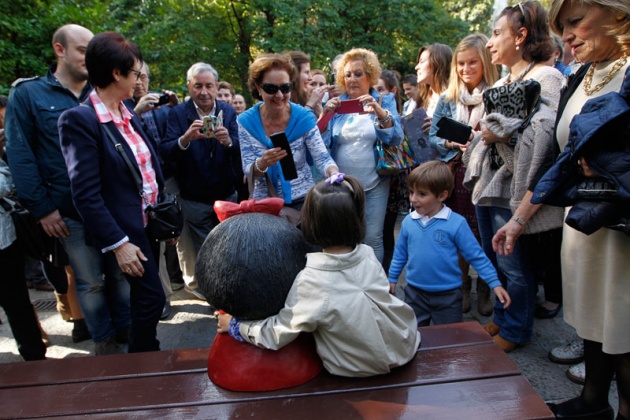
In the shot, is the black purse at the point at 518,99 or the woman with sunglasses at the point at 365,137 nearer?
the black purse at the point at 518,99

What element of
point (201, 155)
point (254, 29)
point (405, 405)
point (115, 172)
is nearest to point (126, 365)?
point (115, 172)

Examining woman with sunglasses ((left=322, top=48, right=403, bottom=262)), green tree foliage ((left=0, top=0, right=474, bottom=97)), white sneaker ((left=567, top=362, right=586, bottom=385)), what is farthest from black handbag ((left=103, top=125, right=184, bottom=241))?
green tree foliage ((left=0, top=0, right=474, bottom=97))

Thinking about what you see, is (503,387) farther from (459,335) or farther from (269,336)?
(269,336)

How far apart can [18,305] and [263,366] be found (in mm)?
2150

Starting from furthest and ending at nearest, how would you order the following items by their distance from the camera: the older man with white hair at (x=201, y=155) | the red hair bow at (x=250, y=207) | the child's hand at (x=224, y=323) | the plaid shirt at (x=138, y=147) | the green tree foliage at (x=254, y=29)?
the green tree foliage at (x=254, y=29) < the older man with white hair at (x=201, y=155) < the plaid shirt at (x=138, y=147) < the red hair bow at (x=250, y=207) < the child's hand at (x=224, y=323)

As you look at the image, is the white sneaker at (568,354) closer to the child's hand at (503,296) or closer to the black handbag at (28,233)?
the child's hand at (503,296)

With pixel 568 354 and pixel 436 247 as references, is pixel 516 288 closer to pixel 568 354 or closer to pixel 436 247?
pixel 568 354

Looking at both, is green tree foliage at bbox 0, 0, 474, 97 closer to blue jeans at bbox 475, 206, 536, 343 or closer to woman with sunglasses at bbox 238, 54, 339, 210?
woman with sunglasses at bbox 238, 54, 339, 210

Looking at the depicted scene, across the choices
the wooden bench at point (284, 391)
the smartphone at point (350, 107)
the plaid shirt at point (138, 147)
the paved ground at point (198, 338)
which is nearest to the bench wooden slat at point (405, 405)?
the wooden bench at point (284, 391)

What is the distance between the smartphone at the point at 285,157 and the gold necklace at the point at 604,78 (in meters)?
1.67

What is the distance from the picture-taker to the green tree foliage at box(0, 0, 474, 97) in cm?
952

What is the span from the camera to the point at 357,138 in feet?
12.0

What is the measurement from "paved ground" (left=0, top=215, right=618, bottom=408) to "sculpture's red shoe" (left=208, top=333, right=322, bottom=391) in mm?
1648

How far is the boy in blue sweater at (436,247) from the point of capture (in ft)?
8.72
